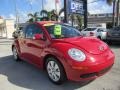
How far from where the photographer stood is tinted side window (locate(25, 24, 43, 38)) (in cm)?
677

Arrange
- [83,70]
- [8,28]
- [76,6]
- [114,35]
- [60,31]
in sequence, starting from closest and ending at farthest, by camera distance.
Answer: [83,70], [60,31], [114,35], [76,6], [8,28]

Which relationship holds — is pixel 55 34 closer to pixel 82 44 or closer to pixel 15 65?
pixel 82 44

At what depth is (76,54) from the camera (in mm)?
5234

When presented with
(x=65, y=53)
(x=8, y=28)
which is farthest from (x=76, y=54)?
(x=8, y=28)

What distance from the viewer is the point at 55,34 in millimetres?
6340

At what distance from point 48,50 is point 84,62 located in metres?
1.19

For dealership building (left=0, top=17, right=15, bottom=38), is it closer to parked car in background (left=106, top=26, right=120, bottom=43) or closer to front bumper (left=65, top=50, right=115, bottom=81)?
parked car in background (left=106, top=26, right=120, bottom=43)

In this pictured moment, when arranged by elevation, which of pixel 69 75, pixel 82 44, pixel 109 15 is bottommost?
pixel 69 75

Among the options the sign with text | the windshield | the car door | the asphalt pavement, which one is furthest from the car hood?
the sign with text

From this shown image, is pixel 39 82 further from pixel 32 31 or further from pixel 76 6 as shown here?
pixel 76 6

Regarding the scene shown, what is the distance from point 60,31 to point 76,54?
145 centimetres

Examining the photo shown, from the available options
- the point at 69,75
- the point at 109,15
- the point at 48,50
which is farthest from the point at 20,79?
the point at 109,15

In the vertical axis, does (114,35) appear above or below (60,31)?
below

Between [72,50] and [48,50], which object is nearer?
[72,50]
